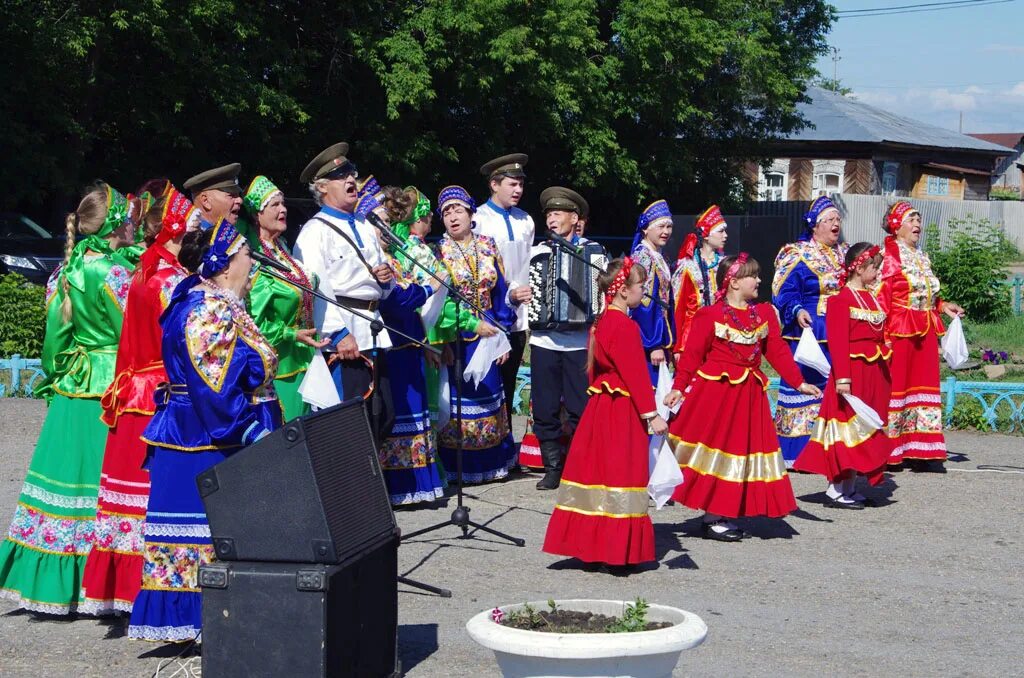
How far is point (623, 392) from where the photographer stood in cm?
682

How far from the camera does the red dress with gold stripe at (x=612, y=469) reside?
265 inches

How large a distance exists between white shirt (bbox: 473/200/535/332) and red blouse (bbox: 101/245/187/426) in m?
4.05

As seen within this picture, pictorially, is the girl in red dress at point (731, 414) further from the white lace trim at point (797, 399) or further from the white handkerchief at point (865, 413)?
the white lace trim at point (797, 399)

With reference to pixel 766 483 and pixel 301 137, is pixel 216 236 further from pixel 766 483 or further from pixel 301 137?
pixel 301 137

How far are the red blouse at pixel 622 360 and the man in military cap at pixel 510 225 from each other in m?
2.53

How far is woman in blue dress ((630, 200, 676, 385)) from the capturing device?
898cm

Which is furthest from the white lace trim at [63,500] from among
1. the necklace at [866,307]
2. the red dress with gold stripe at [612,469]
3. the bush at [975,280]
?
the bush at [975,280]

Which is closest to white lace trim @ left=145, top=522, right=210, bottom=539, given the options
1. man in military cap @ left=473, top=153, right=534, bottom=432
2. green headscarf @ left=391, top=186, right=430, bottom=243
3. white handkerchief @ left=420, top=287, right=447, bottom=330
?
white handkerchief @ left=420, top=287, right=447, bottom=330

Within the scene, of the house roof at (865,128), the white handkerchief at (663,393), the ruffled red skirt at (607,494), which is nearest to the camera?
the ruffled red skirt at (607,494)

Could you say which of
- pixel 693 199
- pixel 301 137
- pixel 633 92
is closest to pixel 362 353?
pixel 301 137

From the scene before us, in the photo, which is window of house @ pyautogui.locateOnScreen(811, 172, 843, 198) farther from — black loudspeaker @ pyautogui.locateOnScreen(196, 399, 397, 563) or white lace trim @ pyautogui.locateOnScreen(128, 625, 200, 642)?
black loudspeaker @ pyautogui.locateOnScreen(196, 399, 397, 563)

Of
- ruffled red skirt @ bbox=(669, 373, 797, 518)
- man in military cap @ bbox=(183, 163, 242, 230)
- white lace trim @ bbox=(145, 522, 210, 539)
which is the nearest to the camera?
white lace trim @ bbox=(145, 522, 210, 539)

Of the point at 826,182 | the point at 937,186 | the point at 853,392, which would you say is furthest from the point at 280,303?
the point at 937,186

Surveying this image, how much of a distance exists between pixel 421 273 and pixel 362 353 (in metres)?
0.99
